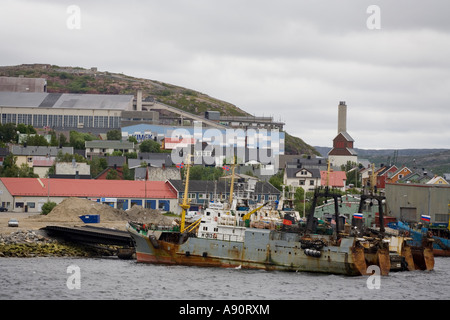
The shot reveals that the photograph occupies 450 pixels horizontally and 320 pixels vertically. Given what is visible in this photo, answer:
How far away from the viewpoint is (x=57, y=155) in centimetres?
13575

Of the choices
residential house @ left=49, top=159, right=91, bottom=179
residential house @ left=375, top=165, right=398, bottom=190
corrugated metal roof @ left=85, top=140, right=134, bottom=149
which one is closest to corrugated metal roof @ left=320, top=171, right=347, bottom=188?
residential house @ left=375, top=165, right=398, bottom=190

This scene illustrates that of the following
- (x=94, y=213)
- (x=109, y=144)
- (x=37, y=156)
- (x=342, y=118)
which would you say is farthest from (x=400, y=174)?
(x=94, y=213)

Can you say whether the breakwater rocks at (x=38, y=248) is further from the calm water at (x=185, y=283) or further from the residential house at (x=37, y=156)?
the residential house at (x=37, y=156)

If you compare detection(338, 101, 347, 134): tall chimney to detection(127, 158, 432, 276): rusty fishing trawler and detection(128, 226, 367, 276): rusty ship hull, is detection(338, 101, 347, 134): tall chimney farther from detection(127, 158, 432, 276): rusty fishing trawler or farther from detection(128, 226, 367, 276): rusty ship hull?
detection(128, 226, 367, 276): rusty ship hull

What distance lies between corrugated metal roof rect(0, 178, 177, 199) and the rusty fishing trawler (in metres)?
41.1

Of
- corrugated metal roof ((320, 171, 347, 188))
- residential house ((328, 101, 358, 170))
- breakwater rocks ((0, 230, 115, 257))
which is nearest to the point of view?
breakwater rocks ((0, 230, 115, 257))

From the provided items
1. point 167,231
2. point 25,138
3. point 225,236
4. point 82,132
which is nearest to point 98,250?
point 167,231

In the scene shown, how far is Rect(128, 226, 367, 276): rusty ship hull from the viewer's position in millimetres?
63406

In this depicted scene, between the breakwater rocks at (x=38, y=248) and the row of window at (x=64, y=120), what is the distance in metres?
Answer: 117

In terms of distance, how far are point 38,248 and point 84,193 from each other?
118ft

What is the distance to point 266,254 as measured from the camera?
2539 inches

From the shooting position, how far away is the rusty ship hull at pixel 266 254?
63406 millimetres

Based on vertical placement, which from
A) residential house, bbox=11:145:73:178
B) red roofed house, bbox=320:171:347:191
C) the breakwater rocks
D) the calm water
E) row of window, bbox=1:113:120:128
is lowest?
the calm water
